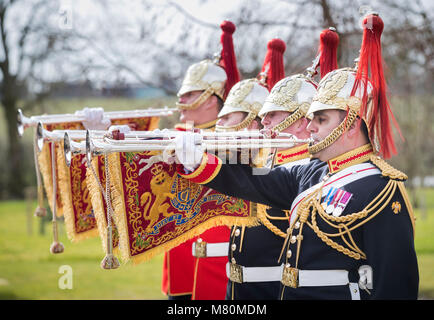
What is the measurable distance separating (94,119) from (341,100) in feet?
7.90

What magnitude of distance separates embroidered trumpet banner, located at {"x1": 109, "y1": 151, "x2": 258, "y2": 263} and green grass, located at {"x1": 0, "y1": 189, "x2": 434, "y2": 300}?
4145mm

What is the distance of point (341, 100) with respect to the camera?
288 centimetres

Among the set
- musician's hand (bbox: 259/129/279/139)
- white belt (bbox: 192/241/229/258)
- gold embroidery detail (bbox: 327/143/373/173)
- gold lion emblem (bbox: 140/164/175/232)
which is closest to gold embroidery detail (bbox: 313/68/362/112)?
gold embroidery detail (bbox: 327/143/373/173)

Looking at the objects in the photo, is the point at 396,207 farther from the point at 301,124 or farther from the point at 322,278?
the point at 301,124

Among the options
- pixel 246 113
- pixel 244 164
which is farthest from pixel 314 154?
pixel 246 113

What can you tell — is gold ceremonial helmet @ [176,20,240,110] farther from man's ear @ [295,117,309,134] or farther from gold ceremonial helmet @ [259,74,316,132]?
man's ear @ [295,117,309,134]

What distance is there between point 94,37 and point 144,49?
3.05 feet

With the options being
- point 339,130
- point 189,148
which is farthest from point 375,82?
point 189,148

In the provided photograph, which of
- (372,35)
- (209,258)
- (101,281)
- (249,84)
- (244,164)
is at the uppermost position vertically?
(372,35)

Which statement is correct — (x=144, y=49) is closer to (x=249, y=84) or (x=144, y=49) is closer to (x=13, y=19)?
(x=249, y=84)

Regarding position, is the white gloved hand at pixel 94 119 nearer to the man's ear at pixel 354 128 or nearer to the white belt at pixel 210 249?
the white belt at pixel 210 249

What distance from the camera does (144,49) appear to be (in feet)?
24.5

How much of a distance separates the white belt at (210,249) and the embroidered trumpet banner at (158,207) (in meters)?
0.91

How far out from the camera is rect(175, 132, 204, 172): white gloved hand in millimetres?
2818
